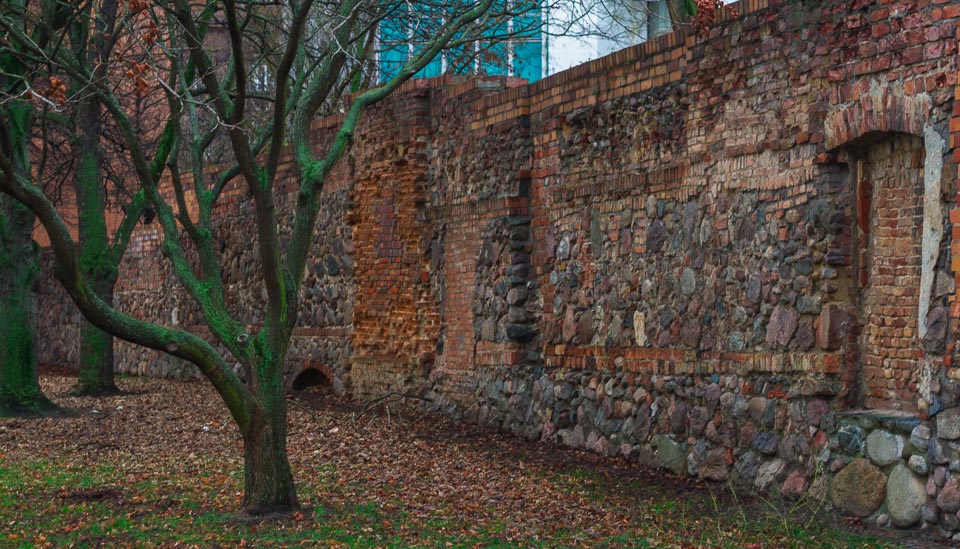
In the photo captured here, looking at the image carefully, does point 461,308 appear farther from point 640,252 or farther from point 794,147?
point 794,147

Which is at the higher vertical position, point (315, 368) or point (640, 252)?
point (640, 252)

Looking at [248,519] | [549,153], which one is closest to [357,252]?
[549,153]

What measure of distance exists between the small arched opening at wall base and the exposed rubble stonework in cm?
137

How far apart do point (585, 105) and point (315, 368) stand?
6.97 metres

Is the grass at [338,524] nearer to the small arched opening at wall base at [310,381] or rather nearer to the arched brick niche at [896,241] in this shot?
the arched brick niche at [896,241]

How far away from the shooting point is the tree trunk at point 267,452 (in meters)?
8.88

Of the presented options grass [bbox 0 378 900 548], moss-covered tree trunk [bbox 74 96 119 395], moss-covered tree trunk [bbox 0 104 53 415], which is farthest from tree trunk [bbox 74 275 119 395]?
grass [bbox 0 378 900 548]

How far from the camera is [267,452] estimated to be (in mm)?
8883

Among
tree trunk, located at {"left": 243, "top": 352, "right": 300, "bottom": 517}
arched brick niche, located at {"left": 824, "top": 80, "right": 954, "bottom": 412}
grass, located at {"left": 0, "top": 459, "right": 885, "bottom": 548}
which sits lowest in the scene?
grass, located at {"left": 0, "top": 459, "right": 885, "bottom": 548}

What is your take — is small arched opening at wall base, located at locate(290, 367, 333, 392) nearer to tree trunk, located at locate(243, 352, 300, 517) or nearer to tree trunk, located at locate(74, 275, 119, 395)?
tree trunk, located at locate(74, 275, 119, 395)

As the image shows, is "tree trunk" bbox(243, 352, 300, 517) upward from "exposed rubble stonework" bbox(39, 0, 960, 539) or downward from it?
downward

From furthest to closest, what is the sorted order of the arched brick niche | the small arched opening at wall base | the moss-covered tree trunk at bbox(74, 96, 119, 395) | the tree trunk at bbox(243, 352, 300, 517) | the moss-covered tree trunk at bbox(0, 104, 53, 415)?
the small arched opening at wall base, the moss-covered tree trunk at bbox(74, 96, 119, 395), the moss-covered tree trunk at bbox(0, 104, 53, 415), the tree trunk at bbox(243, 352, 300, 517), the arched brick niche

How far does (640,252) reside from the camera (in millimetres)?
11539

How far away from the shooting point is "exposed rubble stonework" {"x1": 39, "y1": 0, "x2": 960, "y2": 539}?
8367mm
